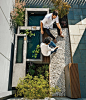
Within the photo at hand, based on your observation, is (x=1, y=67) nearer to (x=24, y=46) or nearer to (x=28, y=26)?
(x=24, y=46)

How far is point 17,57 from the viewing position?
4449 millimetres

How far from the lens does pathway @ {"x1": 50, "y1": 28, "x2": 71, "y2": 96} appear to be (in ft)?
15.1

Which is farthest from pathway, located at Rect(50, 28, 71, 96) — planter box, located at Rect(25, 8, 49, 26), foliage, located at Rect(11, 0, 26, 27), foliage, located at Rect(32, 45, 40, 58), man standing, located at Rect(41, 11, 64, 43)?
foliage, located at Rect(11, 0, 26, 27)

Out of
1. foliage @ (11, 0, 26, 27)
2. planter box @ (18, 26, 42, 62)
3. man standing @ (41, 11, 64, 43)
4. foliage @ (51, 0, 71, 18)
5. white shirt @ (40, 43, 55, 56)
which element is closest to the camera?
white shirt @ (40, 43, 55, 56)

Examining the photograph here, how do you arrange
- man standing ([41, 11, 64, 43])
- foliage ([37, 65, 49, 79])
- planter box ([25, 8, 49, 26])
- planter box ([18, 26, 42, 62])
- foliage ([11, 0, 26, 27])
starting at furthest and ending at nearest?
planter box ([25, 8, 49, 26]) < planter box ([18, 26, 42, 62]) < foliage ([37, 65, 49, 79]) < foliage ([11, 0, 26, 27]) < man standing ([41, 11, 64, 43])

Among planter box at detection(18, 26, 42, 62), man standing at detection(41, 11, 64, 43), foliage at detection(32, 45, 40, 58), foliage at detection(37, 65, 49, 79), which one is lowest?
foliage at detection(37, 65, 49, 79)

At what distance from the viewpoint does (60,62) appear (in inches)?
193

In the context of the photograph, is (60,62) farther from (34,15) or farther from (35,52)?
(34,15)

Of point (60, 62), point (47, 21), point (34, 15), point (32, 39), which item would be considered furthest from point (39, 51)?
point (34, 15)

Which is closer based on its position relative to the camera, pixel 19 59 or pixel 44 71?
pixel 19 59

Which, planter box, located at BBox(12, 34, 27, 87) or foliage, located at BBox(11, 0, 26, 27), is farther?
foliage, located at BBox(11, 0, 26, 27)

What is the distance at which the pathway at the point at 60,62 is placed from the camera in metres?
4.60

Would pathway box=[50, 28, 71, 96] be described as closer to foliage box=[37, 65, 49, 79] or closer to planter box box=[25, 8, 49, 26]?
foliage box=[37, 65, 49, 79]

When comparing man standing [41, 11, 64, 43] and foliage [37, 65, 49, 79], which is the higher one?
man standing [41, 11, 64, 43]
